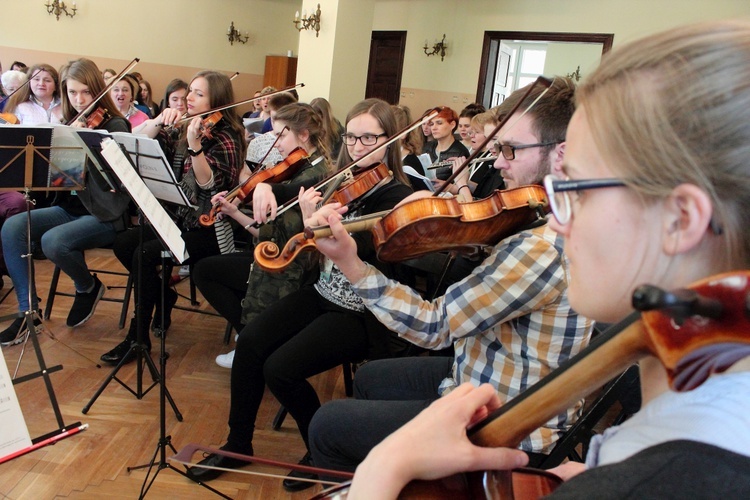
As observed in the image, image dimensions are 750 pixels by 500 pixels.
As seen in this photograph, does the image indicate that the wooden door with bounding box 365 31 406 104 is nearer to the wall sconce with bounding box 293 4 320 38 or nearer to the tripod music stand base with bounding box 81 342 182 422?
the wall sconce with bounding box 293 4 320 38

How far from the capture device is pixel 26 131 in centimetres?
226

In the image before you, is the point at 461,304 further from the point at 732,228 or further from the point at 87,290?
the point at 87,290

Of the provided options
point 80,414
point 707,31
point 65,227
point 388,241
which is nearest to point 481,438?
point 707,31

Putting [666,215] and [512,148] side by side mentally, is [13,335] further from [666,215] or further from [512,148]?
[666,215]

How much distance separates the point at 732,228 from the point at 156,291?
8.66 feet

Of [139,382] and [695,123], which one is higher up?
[695,123]

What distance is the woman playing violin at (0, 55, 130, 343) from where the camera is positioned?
285cm

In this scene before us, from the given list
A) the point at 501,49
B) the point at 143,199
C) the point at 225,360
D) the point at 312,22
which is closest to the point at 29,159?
the point at 143,199

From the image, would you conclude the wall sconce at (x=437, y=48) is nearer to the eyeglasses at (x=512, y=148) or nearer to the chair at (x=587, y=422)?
the eyeglasses at (x=512, y=148)

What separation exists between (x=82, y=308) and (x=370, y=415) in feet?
7.47

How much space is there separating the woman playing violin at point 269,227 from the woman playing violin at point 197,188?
0.54 ft

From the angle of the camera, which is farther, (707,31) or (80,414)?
(80,414)

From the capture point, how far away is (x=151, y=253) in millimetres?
2768

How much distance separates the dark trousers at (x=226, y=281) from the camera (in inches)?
105
